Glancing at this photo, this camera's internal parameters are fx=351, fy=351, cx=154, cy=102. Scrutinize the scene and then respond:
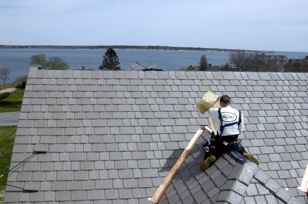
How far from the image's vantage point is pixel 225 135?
815 cm

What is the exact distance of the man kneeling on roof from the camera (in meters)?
8.10

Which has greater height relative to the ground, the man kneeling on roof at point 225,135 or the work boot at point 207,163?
the man kneeling on roof at point 225,135

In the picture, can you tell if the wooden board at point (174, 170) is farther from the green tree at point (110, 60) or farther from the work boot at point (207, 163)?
the green tree at point (110, 60)

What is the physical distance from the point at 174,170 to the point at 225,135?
186cm

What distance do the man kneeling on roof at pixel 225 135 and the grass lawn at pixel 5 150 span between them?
13.9 m

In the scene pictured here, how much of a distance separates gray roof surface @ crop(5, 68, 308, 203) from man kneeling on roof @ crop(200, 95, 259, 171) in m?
0.31

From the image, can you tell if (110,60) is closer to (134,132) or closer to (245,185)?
(134,132)

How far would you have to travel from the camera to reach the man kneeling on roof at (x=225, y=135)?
8102 millimetres

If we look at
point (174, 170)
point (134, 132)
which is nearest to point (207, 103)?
point (174, 170)

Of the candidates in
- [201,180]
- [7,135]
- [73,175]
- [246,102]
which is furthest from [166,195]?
[7,135]

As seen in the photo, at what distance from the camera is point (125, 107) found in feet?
35.1

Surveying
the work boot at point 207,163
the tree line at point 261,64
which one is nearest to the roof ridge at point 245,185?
the work boot at point 207,163

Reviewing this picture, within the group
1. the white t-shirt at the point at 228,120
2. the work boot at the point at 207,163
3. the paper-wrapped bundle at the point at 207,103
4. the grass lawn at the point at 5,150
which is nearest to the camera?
the work boot at the point at 207,163

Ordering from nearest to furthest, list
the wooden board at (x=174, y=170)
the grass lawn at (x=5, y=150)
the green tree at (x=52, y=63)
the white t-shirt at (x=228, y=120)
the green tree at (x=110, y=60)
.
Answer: the white t-shirt at (x=228, y=120) → the wooden board at (x=174, y=170) → the grass lawn at (x=5, y=150) → the green tree at (x=110, y=60) → the green tree at (x=52, y=63)
